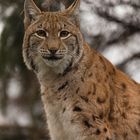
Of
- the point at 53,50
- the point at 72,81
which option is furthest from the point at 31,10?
the point at 72,81

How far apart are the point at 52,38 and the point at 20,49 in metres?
5.18

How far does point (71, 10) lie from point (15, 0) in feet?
17.3

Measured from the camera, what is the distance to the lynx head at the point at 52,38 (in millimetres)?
11977

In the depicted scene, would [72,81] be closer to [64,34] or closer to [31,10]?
[64,34]

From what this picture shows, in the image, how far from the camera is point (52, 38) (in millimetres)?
12008

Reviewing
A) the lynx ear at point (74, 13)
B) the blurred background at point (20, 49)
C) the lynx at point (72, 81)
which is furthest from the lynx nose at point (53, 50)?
the blurred background at point (20, 49)

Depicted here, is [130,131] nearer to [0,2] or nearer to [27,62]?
[27,62]

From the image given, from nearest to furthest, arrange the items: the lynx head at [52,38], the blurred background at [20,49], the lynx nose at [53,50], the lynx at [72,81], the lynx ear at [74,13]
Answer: the lynx nose at [53,50] < the lynx head at [52,38] < the lynx at [72,81] < the lynx ear at [74,13] < the blurred background at [20,49]

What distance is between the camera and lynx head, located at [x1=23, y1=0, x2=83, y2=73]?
39.3 ft

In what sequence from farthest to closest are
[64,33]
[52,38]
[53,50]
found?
[64,33] < [52,38] < [53,50]

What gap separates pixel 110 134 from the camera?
1223cm

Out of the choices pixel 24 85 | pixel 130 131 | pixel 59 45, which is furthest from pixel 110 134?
pixel 24 85

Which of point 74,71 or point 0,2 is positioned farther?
point 0,2

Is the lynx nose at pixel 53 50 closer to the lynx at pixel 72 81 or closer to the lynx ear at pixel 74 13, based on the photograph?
the lynx at pixel 72 81
